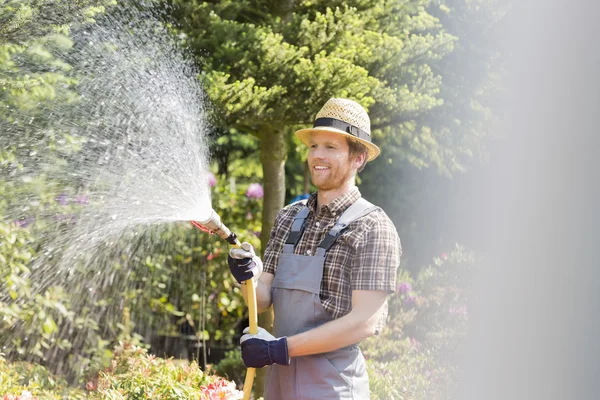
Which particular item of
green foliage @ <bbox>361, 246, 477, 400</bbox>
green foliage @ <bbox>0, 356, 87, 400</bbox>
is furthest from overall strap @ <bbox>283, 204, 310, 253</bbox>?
green foliage @ <bbox>361, 246, 477, 400</bbox>

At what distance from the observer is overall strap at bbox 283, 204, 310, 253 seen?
2625 millimetres

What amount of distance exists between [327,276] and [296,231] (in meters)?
0.24

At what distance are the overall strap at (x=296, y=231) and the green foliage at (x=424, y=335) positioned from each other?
1.93 m

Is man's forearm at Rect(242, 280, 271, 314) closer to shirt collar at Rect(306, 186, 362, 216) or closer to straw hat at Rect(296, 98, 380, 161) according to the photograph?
shirt collar at Rect(306, 186, 362, 216)

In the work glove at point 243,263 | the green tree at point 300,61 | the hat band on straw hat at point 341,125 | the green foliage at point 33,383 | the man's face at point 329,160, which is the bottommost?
the green foliage at point 33,383

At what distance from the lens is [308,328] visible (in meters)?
2.47

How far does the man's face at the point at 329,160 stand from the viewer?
8.43ft

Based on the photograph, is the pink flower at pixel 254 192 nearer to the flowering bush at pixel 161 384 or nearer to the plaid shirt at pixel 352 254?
the flowering bush at pixel 161 384

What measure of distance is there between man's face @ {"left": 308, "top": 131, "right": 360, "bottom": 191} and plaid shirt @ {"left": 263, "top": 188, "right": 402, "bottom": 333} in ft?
0.22

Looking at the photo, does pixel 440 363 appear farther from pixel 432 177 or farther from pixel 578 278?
pixel 432 177

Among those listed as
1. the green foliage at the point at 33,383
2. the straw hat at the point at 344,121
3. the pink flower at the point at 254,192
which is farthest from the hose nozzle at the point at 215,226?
the pink flower at the point at 254,192

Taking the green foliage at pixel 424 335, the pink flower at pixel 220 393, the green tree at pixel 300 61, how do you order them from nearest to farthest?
1. the pink flower at pixel 220 393
2. the green tree at pixel 300 61
3. the green foliage at pixel 424 335

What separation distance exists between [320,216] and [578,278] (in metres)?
2.12

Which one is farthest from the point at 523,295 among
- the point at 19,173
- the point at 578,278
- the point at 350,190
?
the point at 19,173
